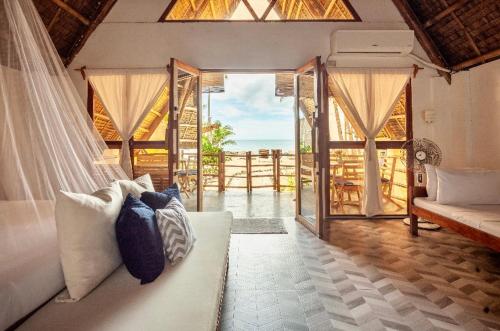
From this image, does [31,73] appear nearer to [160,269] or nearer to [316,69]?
[160,269]

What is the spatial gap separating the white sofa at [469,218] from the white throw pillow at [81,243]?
107 inches

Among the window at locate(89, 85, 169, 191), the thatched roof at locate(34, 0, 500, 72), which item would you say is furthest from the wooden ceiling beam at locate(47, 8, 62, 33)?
the window at locate(89, 85, 169, 191)

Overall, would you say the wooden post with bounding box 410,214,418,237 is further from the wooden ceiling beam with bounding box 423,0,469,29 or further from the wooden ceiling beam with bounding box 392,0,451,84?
the wooden ceiling beam with bounding box 423,0,469,29

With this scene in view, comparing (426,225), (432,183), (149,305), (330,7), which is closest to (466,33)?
(330,7)

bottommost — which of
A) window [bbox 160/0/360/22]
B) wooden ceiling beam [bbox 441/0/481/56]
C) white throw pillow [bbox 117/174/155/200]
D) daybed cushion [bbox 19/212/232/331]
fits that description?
daybed cushion [bbox 19/212/232/331]

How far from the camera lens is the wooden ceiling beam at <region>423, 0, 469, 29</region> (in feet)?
12.2

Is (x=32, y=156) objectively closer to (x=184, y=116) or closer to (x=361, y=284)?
(x=361, y=284)

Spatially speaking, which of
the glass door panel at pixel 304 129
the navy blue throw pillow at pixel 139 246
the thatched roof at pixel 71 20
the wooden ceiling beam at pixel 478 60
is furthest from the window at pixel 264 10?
the navy blue throw pillow at pixel 139 246

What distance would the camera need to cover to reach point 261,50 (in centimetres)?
441

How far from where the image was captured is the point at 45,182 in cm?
189

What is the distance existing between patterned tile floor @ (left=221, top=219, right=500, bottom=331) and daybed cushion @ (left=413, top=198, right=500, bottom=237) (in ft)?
1.27

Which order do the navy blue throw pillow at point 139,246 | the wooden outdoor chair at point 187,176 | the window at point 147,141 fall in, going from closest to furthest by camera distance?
1. the navy blue throw pillow at point 139,246
2. the window at point 147,141
3. the wooden outdoor chair at point 187,176

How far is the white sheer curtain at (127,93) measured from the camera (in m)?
4.30

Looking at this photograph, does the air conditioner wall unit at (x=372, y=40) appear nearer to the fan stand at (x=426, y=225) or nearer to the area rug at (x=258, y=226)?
the fan stand at (x=426, y=225)
